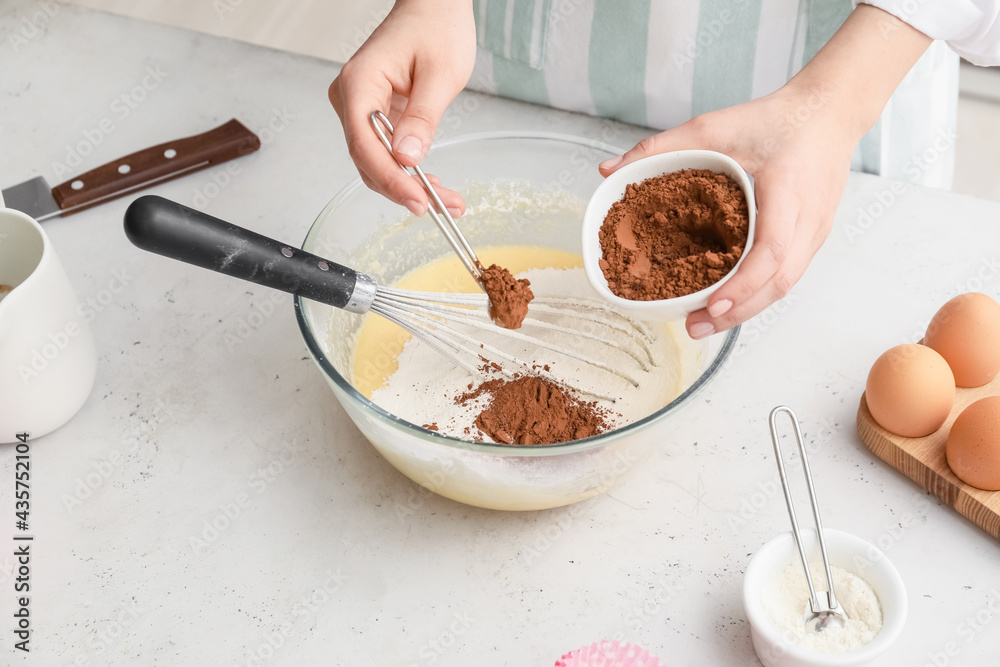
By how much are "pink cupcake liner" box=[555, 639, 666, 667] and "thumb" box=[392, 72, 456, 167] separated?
56 centimetres

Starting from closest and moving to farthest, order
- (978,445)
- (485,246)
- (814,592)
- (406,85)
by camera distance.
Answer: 1. (814,592)
2. (978,445)
3. (406,85)
4. (485,246)

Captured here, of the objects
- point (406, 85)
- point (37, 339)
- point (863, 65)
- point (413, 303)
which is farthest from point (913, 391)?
point (37, 339)

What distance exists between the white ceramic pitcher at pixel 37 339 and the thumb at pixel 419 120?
46 cm

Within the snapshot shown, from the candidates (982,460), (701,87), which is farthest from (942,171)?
(982,460)

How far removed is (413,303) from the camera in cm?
100

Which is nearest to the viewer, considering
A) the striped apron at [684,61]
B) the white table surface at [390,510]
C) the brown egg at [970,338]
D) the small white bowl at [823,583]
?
the small white bowl at [823,583]

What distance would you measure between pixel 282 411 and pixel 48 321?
1.02 feet

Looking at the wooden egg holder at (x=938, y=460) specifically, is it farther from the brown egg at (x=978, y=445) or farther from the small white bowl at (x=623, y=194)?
the small white bowl at (x=623, y=194)

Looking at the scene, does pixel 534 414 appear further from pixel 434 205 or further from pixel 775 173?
pixel 775 173

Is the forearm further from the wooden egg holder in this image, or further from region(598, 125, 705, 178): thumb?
the wooden egg holder

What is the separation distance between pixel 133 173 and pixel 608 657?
1094 mm

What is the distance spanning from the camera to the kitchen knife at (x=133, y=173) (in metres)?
1.36

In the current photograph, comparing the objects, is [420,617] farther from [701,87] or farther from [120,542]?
[701,87]

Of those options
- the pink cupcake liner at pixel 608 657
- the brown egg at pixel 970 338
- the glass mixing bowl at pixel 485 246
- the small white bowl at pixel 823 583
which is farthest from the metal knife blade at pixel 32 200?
the brown egg at pixel 970 338
